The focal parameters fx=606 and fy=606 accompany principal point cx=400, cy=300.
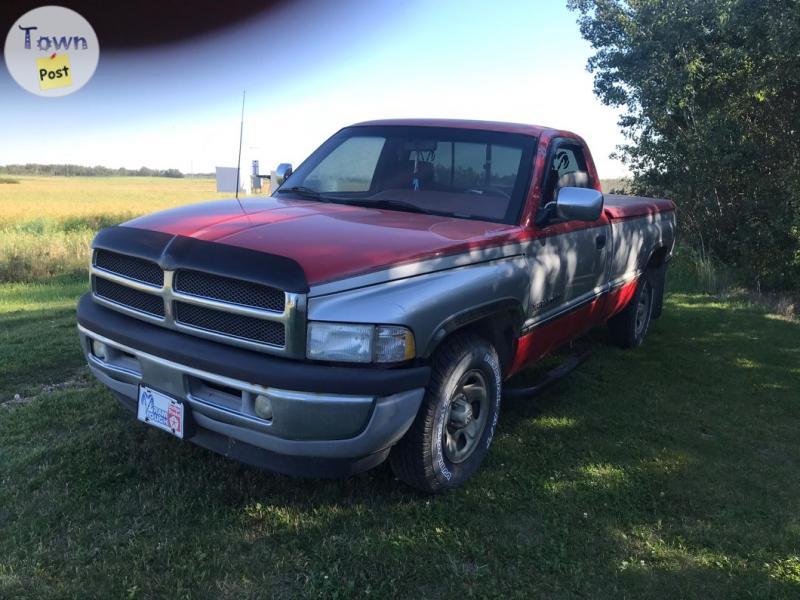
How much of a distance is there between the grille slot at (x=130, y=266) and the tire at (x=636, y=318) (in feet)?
15.4

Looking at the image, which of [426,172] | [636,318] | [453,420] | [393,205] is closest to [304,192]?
[393,205]

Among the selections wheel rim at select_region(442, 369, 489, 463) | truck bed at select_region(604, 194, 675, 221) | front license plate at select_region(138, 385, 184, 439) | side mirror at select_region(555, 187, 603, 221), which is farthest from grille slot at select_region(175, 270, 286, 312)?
truck bed at select_region(604, 194, 675, 221)

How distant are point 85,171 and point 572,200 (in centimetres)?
10260

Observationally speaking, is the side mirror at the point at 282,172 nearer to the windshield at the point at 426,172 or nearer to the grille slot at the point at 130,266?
the windshield at the point at 426,172

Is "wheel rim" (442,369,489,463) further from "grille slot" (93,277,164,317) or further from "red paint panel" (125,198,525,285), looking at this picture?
"grille slot" (93,277,164,317)

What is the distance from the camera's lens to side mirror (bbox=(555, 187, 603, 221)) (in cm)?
355

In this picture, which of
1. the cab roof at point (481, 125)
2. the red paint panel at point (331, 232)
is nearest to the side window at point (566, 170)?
the cab roof at point (481, 125)

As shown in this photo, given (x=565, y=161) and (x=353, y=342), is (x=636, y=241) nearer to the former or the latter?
(x=565, y=161)

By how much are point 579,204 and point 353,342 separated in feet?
5.85

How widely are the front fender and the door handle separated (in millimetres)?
1617

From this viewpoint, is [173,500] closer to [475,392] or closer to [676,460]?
[475,392]

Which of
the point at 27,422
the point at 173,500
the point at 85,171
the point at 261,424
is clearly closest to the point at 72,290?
the point at 27,422

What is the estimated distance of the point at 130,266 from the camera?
3049 millimetres

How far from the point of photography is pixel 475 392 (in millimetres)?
3338
